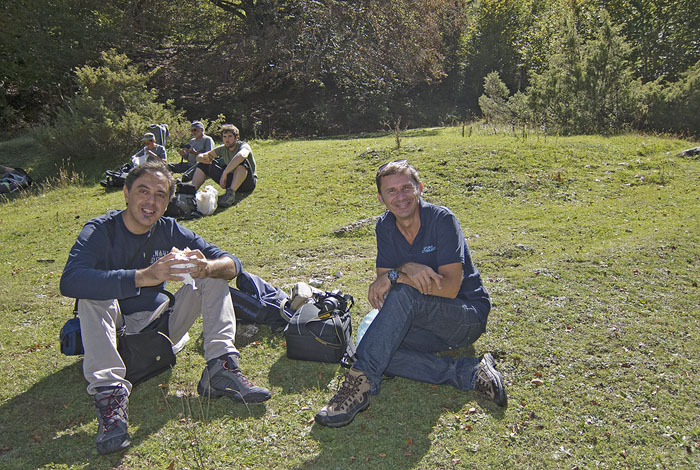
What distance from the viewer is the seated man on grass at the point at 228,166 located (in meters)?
9.67

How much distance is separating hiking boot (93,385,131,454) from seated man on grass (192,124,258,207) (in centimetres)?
661

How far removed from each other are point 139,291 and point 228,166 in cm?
648

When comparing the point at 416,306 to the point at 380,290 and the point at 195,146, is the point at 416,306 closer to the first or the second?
the point at 380,290

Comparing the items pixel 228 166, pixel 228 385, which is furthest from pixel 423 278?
pixel 228 166

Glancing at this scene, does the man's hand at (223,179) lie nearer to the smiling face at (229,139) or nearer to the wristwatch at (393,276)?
the smiling face at (229,139)

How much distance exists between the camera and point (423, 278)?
343 centimetres

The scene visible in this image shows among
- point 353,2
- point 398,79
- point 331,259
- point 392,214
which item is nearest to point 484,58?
point 398,79

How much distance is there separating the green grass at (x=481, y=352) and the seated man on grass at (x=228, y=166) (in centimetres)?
115

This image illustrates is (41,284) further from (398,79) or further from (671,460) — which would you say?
(398,79)

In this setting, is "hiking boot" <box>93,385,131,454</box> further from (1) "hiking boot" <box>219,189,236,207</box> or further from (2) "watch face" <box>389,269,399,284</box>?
(1) "hiking boot" <box>219,189,236,207</box>

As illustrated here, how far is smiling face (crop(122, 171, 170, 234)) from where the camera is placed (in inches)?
146

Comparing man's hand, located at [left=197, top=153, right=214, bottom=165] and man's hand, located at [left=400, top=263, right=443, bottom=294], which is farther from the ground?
man's hand, located at [left=197, top=153, right=214, bottom=165]

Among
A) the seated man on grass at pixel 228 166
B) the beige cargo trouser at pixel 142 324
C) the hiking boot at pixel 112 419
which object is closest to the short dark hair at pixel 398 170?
the beige cargo trouser at pixel 142 324

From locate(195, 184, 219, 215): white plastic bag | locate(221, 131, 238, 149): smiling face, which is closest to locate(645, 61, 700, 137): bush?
locate(221, 131, 238, 149): smiling face
